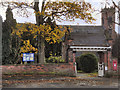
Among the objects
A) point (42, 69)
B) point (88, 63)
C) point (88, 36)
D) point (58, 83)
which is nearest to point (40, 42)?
point (42, 69)

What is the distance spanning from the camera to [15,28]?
68.3 ft

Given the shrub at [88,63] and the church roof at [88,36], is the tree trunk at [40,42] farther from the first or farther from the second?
the church roof at [88,36]

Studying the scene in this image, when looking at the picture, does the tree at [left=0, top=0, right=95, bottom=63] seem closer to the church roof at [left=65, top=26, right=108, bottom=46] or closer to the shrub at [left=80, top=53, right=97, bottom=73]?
the shrub at [left=80, top=53, right=97, bottom=73]

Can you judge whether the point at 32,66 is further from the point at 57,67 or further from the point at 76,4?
the point at 76,4

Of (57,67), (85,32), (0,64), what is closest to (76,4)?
(57,67)

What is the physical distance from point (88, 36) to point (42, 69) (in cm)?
2552

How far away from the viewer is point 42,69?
18.2 m

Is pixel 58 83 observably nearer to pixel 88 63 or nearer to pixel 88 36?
pixel 88 63

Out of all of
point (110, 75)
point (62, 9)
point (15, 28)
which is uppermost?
point (62, 9)

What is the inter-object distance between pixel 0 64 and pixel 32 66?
3.12 meters

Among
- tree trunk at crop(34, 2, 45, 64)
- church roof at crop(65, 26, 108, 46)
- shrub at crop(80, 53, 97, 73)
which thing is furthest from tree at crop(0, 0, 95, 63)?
church roof at crop(65, 26, 108, 46)

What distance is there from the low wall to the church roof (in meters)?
19.2

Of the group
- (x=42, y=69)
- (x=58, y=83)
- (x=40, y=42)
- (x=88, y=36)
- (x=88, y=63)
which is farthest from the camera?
(x=88, y=36)

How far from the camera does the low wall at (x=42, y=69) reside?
18.1 m
